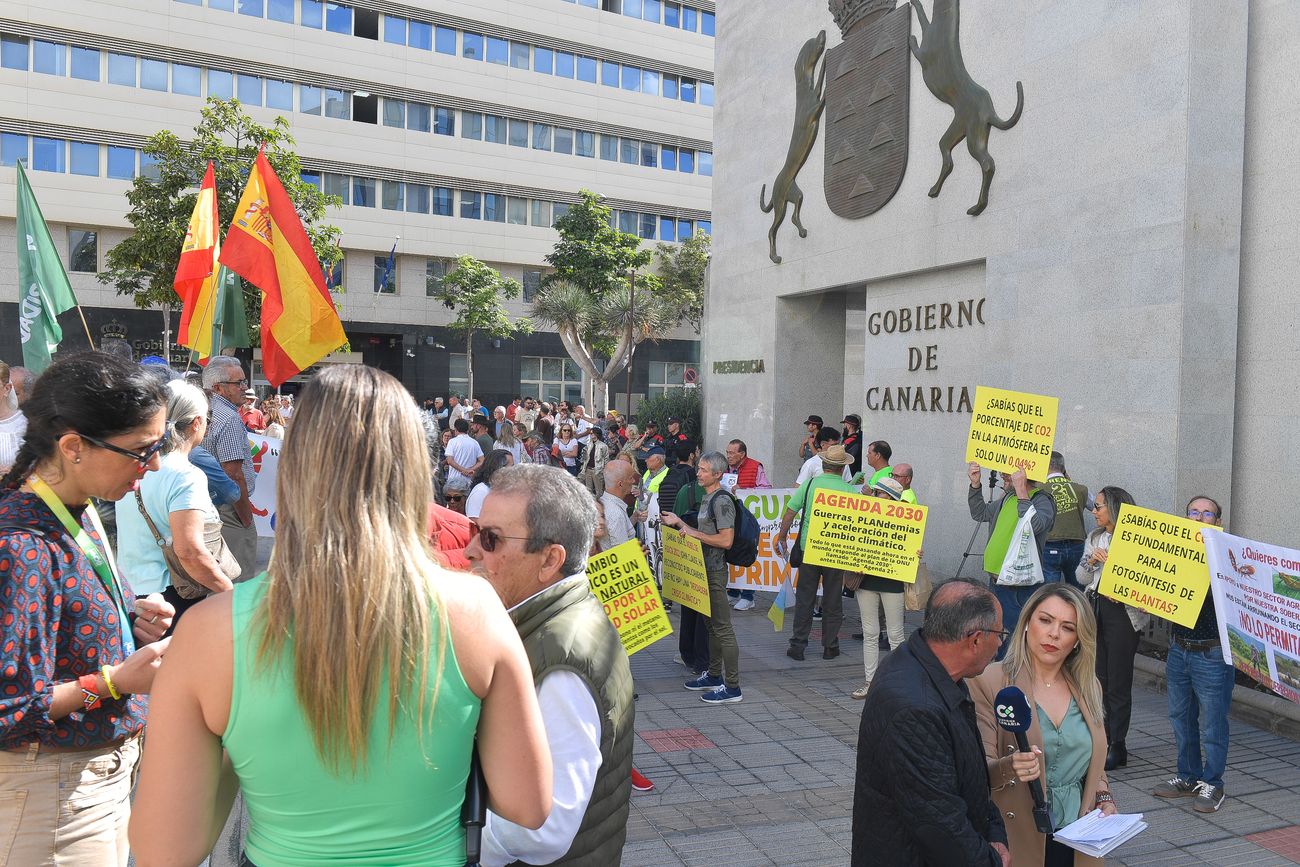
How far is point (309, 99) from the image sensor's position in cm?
3725

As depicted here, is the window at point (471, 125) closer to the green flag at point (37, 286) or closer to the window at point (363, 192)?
the window at point (363, 192)

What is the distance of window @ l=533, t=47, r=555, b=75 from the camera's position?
41.5m

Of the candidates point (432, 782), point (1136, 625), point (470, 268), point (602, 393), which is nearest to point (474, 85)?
point (470, 268)

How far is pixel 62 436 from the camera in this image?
8.33ft

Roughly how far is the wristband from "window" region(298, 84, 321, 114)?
38.7m

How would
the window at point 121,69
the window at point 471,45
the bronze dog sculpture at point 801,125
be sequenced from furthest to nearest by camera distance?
the window at point 471,45 < the window at point 121,69 < the bronze dog sculpture at point 801,125

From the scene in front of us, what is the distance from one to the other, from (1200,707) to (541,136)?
3984 cm

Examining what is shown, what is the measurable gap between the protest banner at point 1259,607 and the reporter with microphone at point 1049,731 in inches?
86.3

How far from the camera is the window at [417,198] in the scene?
39.6 metres

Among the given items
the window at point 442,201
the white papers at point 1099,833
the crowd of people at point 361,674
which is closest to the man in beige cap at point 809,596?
the crowd of people at point 361,674

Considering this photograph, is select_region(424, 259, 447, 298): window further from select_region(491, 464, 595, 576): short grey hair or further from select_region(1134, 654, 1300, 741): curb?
select_region(491, 464, 595, 576): short grey hair

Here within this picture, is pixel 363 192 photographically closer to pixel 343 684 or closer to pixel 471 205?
pixel 471 205

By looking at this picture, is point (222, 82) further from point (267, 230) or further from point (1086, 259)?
point (1086, 259)

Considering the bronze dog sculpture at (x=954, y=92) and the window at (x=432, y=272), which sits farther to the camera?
the window at (x=432, y=272)
